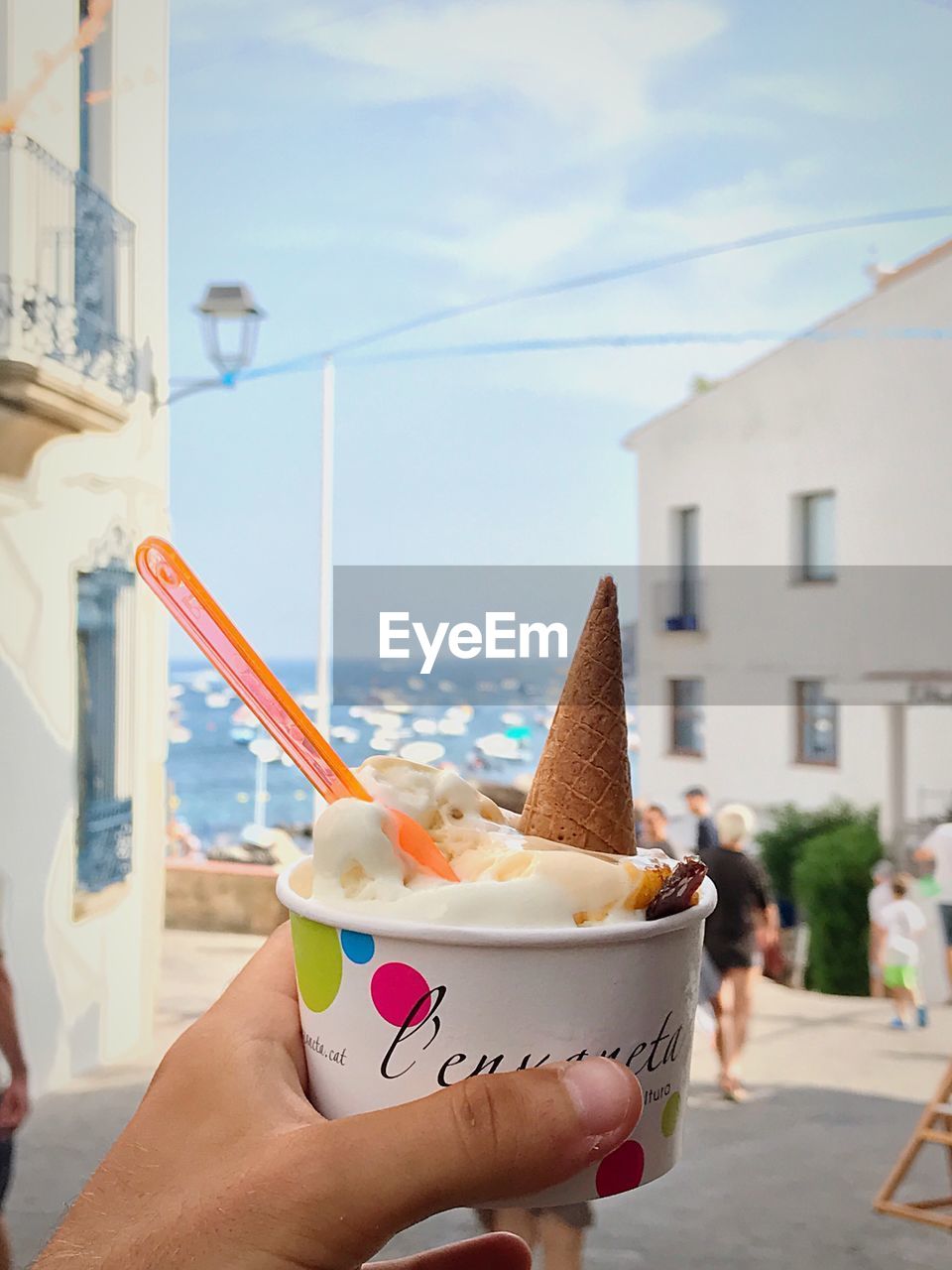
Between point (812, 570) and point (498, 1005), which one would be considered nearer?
point (498, 1005)

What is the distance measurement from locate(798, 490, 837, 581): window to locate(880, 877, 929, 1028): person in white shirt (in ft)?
7.75

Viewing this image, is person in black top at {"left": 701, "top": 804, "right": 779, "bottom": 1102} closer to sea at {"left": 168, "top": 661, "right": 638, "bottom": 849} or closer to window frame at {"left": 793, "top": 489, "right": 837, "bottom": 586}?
sea at {"left": 168, "top": 661, "right": 638, "bottom": 849}

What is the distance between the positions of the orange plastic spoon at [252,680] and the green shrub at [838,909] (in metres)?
5.46

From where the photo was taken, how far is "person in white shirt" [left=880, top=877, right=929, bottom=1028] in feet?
14.8

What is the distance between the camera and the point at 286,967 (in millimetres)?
597

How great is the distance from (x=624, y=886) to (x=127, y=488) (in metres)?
4.48

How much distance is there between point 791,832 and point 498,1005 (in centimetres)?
606

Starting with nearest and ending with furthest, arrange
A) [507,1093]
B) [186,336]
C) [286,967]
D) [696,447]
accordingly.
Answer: [507,1093], [286,967], [696,447], [186,336]

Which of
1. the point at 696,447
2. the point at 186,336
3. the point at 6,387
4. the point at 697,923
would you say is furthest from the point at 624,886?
the point at 186,336

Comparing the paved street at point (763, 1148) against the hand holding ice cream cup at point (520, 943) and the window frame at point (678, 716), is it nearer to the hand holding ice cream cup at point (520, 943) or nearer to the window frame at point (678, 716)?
the window frame at point (678, 716)

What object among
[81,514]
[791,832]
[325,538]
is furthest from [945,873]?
[325,538]

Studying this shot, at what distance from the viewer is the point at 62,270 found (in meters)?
4.00

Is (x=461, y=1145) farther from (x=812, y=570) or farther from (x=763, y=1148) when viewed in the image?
(x=812, y=570)

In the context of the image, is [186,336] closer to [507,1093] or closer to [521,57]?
[521,57]
